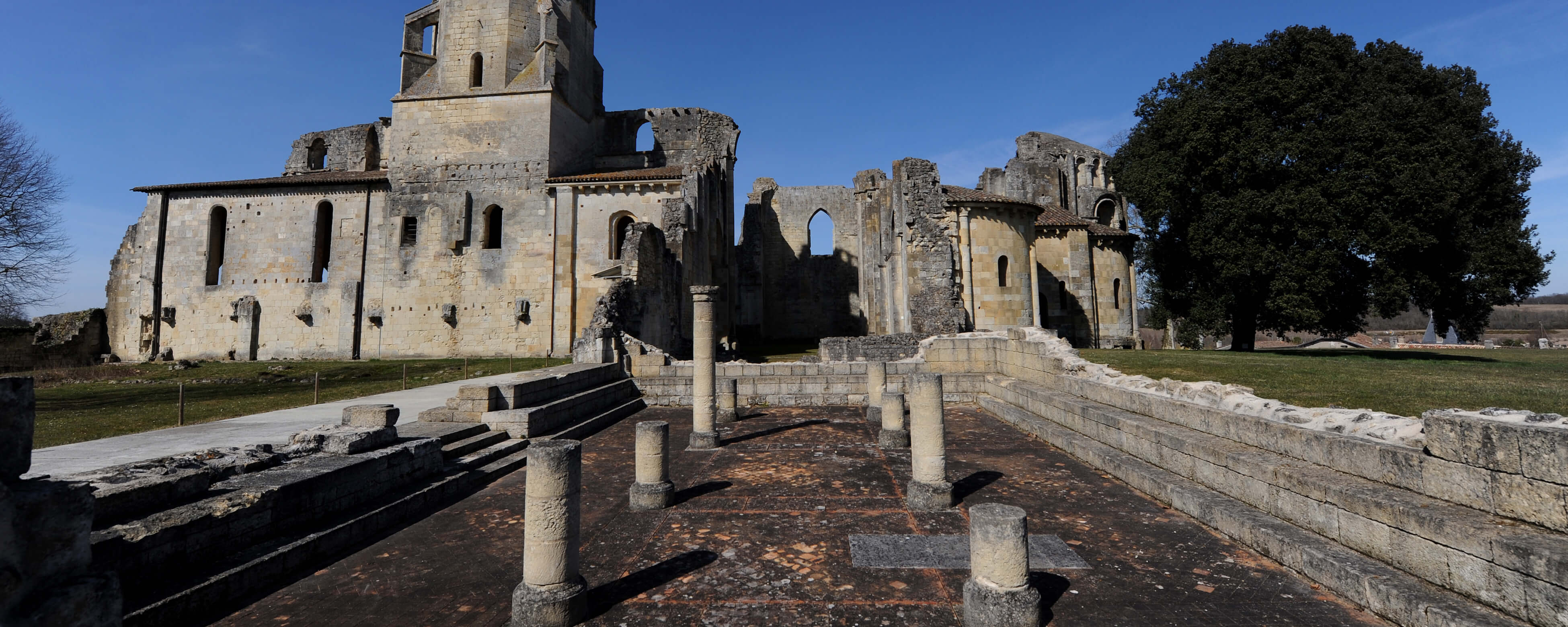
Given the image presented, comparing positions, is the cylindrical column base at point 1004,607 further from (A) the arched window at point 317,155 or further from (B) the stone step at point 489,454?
(A) the arched window at point 317,155

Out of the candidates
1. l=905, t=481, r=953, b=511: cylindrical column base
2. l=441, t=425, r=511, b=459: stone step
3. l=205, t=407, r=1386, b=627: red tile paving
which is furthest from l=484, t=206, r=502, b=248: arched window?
l=905, t=481, r=953, b=511: cylindrical column base

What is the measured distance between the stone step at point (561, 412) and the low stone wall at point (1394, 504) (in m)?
7.99

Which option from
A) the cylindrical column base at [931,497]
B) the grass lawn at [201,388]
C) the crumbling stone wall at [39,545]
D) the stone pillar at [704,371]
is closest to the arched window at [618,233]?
the grass lawn at [201,388]

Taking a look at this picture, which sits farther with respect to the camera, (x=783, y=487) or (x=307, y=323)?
(x=307, y=323)

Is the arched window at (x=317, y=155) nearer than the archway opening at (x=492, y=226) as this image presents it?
No

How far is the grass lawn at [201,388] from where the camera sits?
33.6 ft

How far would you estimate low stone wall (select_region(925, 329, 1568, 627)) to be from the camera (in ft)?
11.1

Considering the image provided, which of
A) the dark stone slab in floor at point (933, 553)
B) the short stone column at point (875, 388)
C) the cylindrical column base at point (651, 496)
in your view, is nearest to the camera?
the dark stone slab in floor at point (933, 553)

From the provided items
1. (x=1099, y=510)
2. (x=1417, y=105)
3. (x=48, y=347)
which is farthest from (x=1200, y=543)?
(x=48, y=347)

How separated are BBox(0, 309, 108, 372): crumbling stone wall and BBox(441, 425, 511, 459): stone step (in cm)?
2823

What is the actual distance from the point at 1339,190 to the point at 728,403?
1950 cm

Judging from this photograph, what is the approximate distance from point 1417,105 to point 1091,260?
1160 cm

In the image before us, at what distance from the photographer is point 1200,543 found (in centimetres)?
522

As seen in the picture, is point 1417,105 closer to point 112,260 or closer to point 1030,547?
point 1030,547
